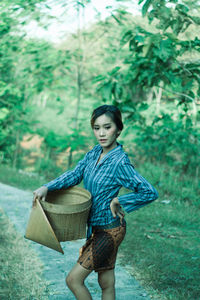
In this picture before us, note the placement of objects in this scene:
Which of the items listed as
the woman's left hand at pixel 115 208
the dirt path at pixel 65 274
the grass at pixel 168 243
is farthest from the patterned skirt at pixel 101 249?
the grass at pixel 168 243

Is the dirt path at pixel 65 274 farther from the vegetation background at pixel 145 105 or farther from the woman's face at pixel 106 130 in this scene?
the woman's face at pixel 106 130

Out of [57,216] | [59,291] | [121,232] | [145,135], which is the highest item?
[57,216]

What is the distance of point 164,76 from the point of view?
3.49m

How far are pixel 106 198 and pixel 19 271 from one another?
136cm

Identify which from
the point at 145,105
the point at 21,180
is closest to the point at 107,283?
the point at 145,105

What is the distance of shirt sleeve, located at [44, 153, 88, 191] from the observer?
2.02 meters

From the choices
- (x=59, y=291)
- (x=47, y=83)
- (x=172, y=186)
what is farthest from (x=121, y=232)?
(x=47, y=83)

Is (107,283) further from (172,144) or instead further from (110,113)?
(172,144)

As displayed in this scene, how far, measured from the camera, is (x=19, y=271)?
2.85 metres

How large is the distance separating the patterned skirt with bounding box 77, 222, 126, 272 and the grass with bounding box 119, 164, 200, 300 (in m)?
0.93

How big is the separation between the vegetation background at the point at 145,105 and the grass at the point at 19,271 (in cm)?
85

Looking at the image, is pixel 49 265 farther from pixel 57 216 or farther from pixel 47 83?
pixel 47 83

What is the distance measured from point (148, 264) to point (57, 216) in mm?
1688

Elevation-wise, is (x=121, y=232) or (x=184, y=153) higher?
(x=121, y=232)
